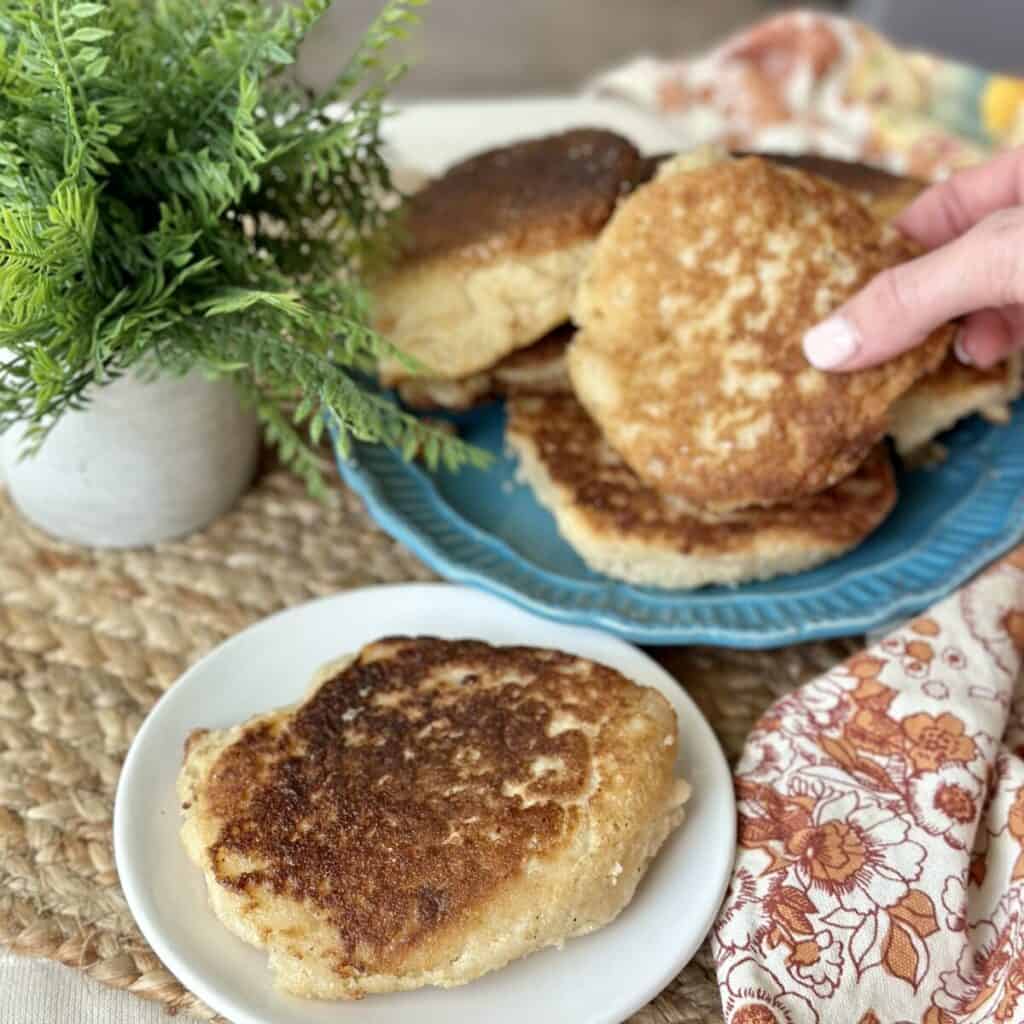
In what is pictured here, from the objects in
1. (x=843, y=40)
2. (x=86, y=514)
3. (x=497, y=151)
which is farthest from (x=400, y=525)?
(x=843, y=40)

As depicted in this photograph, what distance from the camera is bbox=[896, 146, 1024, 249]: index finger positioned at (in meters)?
1.78

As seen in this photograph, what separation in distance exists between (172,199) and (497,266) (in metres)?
0.53

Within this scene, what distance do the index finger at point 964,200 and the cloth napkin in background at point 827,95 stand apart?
0.91 meters

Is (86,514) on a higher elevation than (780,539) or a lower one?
higher

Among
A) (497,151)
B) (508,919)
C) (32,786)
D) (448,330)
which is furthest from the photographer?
(497,151)

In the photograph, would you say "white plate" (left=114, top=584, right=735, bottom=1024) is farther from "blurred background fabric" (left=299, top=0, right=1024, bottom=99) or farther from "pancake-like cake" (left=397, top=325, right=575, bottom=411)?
"blurred background fabric" (left=299, top=0, right=1024, bottom=99)

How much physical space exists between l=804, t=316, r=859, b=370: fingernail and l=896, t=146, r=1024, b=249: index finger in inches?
13.5

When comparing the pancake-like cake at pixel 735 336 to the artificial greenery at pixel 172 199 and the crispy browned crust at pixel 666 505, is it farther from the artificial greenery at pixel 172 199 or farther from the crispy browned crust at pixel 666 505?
the artificial greenery at pixel 172 199

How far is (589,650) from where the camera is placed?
1.52 m

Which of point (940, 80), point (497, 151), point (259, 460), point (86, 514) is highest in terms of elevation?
point (497, 151)

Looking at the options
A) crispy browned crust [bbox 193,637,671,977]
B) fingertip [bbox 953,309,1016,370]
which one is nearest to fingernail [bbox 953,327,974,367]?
fingertip [bbox 953,309,1016,370]

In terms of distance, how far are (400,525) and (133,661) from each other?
0.40 m

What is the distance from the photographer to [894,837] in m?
1.26

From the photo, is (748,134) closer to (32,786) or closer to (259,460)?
(259,460)
